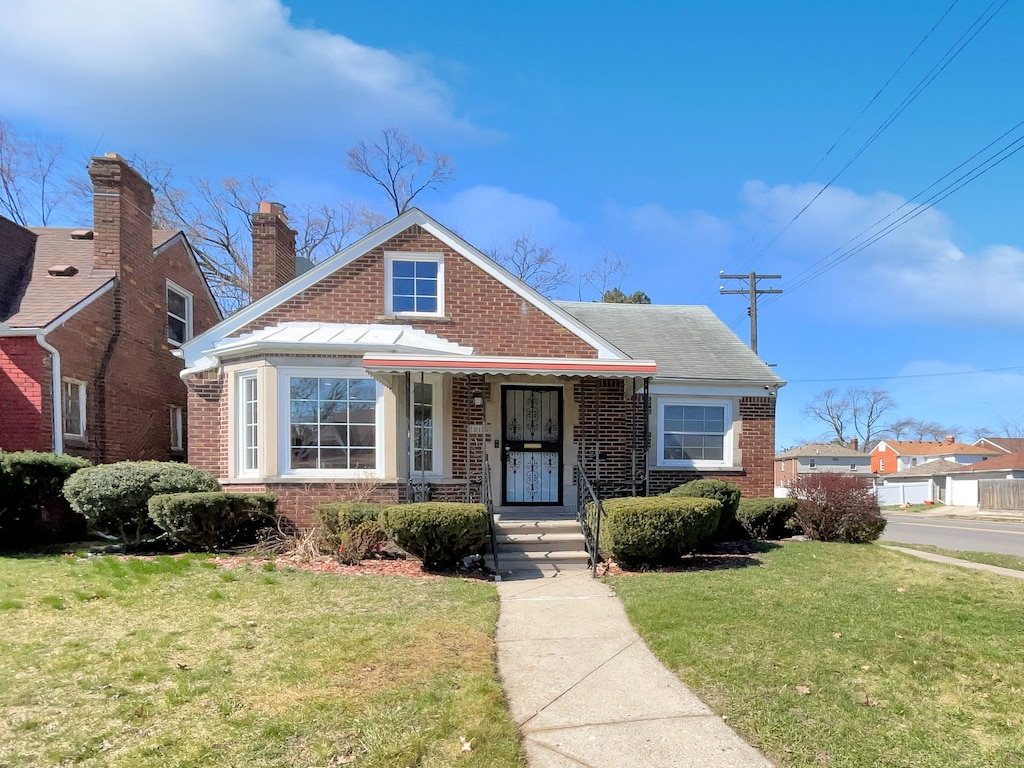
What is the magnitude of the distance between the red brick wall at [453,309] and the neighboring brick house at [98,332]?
334 cm

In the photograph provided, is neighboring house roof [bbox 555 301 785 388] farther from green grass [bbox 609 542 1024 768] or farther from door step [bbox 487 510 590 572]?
green grass [bbox 609 542 1024 768]

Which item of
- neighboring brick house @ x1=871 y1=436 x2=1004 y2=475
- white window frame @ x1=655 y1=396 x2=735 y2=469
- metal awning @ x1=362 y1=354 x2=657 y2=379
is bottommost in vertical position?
neighboring brick house @ x1=871 y1=436 x2=1004 y2=475

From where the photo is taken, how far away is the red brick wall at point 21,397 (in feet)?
36.1

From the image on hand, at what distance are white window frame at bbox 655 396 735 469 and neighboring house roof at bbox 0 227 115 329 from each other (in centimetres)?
1147

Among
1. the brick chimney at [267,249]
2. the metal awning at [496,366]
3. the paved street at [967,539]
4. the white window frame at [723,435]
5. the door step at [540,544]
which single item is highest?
the brick chimney at [267,249]

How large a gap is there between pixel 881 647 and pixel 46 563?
981 centimetres

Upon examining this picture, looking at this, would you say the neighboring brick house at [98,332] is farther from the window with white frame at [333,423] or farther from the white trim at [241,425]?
the window with white frame at [333,423]

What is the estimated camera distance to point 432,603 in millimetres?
6902

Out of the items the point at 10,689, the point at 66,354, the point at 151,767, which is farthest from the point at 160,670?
the point at 66,354

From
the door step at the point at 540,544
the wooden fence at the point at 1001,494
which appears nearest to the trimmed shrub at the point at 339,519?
the door step at the point at 540,544

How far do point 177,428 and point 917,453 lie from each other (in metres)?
80.8

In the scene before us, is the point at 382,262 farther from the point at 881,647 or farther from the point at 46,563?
the point at 881,647

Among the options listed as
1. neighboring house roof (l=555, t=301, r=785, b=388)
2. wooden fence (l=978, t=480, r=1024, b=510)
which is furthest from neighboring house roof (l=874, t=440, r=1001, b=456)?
neighboring house roof (l=555, t=301, r=785, b=388)

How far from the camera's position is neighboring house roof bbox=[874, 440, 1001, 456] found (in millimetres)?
68375
